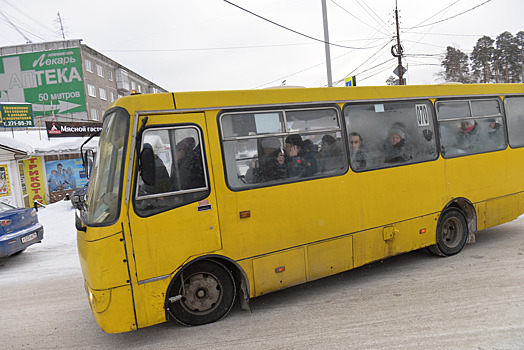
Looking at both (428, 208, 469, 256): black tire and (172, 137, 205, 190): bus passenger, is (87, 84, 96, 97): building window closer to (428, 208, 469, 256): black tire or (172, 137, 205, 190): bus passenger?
(172, 137, 205, 190): bus passenger

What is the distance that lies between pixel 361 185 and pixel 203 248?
8.38ft

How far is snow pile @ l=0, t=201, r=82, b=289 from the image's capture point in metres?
Answer: 7.53

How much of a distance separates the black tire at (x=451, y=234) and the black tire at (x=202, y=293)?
12.8ft

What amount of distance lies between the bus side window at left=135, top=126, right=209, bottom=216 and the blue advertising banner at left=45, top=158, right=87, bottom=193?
18.6m

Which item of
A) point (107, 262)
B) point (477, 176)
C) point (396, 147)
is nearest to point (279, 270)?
point (107, 262)

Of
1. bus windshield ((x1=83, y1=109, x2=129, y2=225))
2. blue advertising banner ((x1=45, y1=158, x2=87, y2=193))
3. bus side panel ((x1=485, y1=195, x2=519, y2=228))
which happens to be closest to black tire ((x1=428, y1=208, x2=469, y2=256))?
bus side panel ((x1=485, y1=195, x2=519, y2=228))

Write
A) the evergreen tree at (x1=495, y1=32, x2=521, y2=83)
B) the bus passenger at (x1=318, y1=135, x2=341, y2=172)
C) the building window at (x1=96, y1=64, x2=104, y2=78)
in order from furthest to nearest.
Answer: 1. the evergreen tree at (x1=495, y1=32, x2=521, y2=83)
2. the building window at (x1=96, y1=64, x2=104, y2=78)
3. the bus passenger at (x1=318, y1=135, x2=341, y2=172)

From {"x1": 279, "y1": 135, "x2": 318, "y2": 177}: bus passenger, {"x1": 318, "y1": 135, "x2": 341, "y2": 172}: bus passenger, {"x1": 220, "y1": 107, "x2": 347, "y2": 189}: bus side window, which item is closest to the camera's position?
{"x1": 220, "y1": 107, "x2": 347, "y2": 189}: bus side window

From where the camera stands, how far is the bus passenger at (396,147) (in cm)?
566

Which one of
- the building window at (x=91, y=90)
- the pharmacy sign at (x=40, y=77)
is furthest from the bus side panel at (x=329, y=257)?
the building window at (x=91, y=90)

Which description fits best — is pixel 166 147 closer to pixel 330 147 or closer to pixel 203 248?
pixel 203 248

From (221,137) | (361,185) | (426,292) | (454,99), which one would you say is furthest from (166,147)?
(454,99)

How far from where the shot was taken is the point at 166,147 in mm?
4176

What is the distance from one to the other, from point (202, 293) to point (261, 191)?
148 cm
